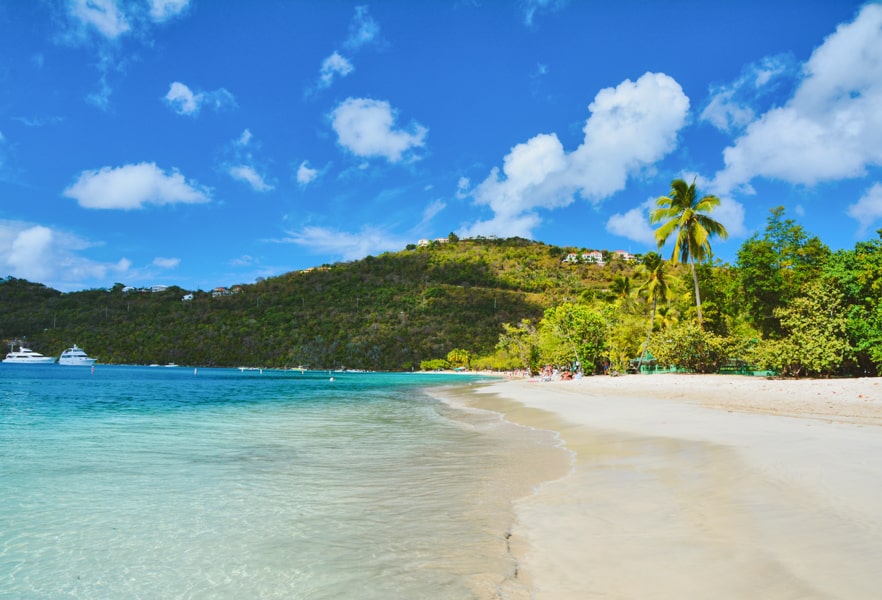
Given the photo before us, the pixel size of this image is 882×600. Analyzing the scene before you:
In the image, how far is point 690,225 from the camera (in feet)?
113

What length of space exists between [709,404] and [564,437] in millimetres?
9585

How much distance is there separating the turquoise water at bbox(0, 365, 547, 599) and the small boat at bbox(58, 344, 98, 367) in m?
120

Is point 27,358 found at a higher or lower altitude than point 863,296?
lower

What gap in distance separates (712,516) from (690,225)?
32.8m

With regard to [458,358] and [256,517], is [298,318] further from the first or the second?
[256,517]

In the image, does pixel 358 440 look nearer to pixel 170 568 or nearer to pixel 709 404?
pixel 170 568

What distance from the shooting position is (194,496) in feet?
24.5

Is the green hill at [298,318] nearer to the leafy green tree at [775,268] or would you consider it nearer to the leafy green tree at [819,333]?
the leafy green tree at [775,268]

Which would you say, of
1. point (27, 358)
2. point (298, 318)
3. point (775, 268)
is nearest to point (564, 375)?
point (775, 268)

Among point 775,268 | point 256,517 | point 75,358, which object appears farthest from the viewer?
point 75,358

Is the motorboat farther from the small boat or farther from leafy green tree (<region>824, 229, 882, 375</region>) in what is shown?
leafy green tree (<region>824, 229, 882, 375</region>)

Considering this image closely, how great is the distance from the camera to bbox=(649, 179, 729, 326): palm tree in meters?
33.9

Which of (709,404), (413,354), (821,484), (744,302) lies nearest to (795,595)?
(821,484)

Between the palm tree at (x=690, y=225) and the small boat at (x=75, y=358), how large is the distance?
119471mm
